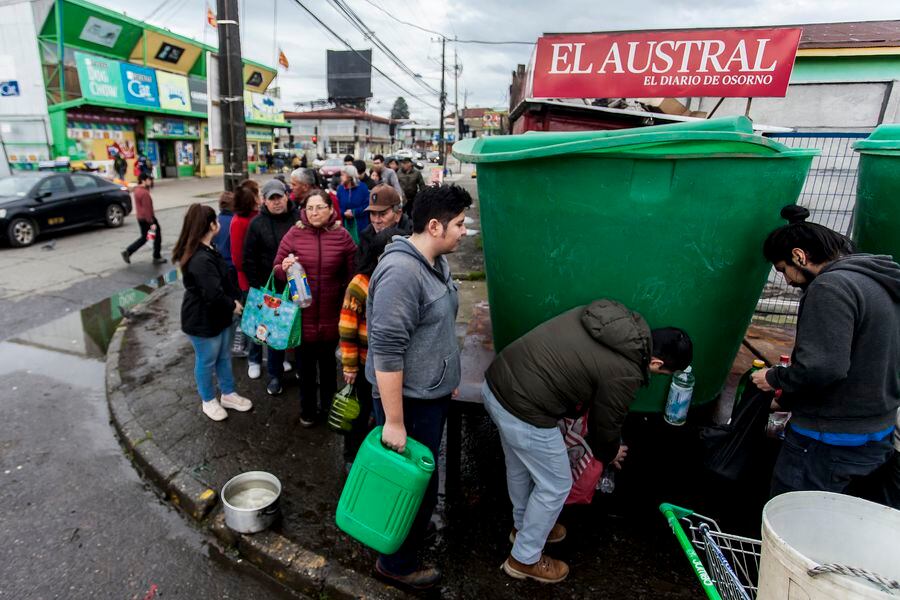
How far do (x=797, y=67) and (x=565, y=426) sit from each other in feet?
20.7

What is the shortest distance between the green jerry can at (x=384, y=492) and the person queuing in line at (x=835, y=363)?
1.44 metres

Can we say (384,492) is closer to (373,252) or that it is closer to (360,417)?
(360,417)

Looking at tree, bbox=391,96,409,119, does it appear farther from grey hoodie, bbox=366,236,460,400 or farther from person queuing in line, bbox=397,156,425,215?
grey hoodie, bbox=366,236,460,400

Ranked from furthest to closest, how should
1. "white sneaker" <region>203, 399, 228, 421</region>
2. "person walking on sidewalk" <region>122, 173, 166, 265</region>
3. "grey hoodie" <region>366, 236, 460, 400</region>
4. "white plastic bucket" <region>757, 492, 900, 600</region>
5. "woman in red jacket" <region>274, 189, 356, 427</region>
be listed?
"person walking on sidewalk" <region>122, 173, 166, 265</region>
"white sneaker" <region>203, 399, 228, 421</region>
"woman in red jacket" <region>274, 189, 356, 427</region>
"grey hoodie" <region>366, 236, 460, 400</region>
"white plastic bucket" <region>757, 492, 900, 600</region>

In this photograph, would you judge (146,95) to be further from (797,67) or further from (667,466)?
(667,466)

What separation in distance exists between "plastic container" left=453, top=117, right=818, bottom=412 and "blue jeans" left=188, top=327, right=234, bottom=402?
2.12m

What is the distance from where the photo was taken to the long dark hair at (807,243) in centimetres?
193

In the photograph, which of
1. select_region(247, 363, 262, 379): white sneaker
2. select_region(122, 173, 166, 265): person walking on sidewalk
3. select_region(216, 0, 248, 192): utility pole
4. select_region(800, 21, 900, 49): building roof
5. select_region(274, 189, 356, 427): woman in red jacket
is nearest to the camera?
select_region(274, 189, 356, 427): woman in red jacket

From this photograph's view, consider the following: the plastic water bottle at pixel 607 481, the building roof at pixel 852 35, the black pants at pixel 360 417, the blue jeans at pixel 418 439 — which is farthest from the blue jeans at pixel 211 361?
the building roof at pixel 852 35

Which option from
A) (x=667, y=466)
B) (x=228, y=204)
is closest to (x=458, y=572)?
(x=667, y=466)

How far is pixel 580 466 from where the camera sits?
2.46m

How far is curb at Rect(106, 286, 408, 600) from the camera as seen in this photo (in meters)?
2.36

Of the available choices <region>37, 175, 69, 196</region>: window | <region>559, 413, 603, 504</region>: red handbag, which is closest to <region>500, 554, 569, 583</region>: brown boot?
<region>559, 413, 603, 504</region>: red handbag

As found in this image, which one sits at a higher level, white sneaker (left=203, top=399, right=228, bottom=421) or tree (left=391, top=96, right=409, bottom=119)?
tree (left=391, top=96, right=409, bottom=119)
